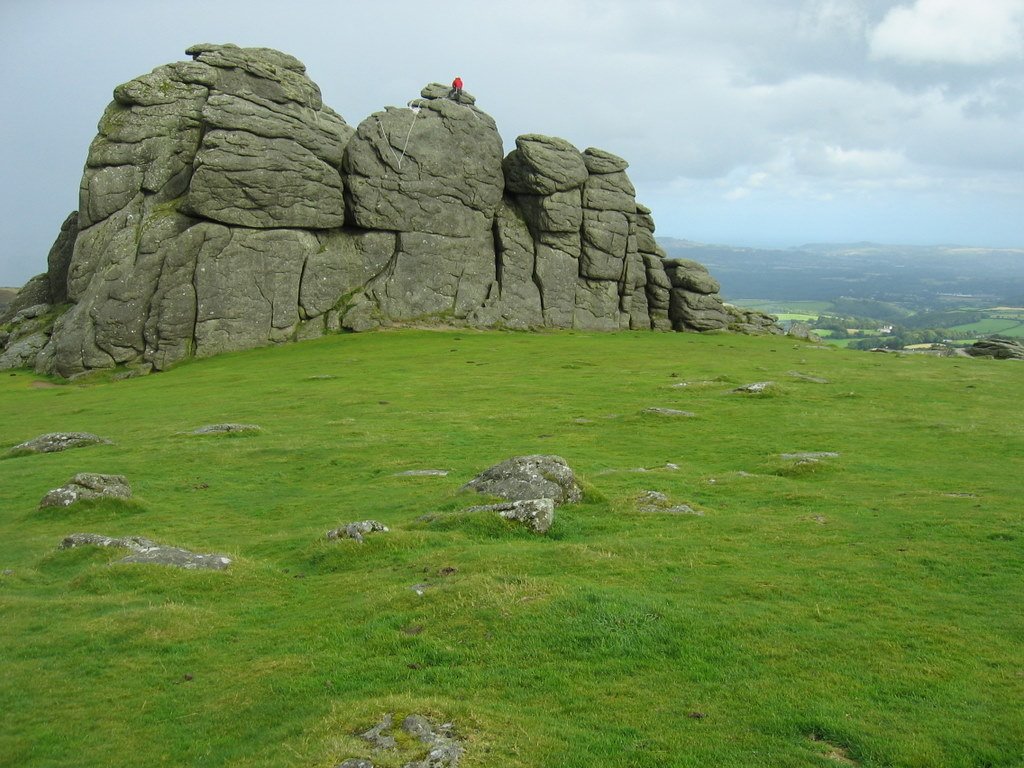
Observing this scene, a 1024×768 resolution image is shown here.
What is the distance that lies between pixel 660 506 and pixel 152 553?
14.5m

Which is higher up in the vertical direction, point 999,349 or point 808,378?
point 808,378

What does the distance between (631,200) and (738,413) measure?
60964mm

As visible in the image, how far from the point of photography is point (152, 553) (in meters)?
22.0

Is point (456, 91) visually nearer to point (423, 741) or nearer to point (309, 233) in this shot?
point (309, 233)

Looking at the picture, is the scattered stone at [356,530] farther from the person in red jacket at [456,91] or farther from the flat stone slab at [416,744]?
the person in red jacket at [456,91]

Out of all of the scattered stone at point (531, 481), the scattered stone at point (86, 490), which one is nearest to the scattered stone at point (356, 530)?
the scattered stone at point (531, 481)

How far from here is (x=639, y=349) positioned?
81062 mm

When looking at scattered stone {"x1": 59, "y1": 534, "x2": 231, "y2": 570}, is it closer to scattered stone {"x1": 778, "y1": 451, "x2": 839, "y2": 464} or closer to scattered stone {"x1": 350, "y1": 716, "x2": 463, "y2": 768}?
scattered stone {"x1": 350, "y1": 716, "x2": 463, "y2": 768}

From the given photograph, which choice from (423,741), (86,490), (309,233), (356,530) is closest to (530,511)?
(356,530)

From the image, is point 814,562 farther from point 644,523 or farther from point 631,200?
point 631,200

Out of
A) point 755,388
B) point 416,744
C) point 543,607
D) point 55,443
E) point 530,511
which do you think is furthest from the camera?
point 755,388

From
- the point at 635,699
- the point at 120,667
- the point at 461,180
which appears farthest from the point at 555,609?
the point at 461,180

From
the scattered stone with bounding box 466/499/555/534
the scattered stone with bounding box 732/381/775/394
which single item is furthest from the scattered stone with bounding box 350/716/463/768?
the scattered stone with bounding box 732/381/775/394

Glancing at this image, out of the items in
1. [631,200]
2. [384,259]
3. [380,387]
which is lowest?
[380,387]
